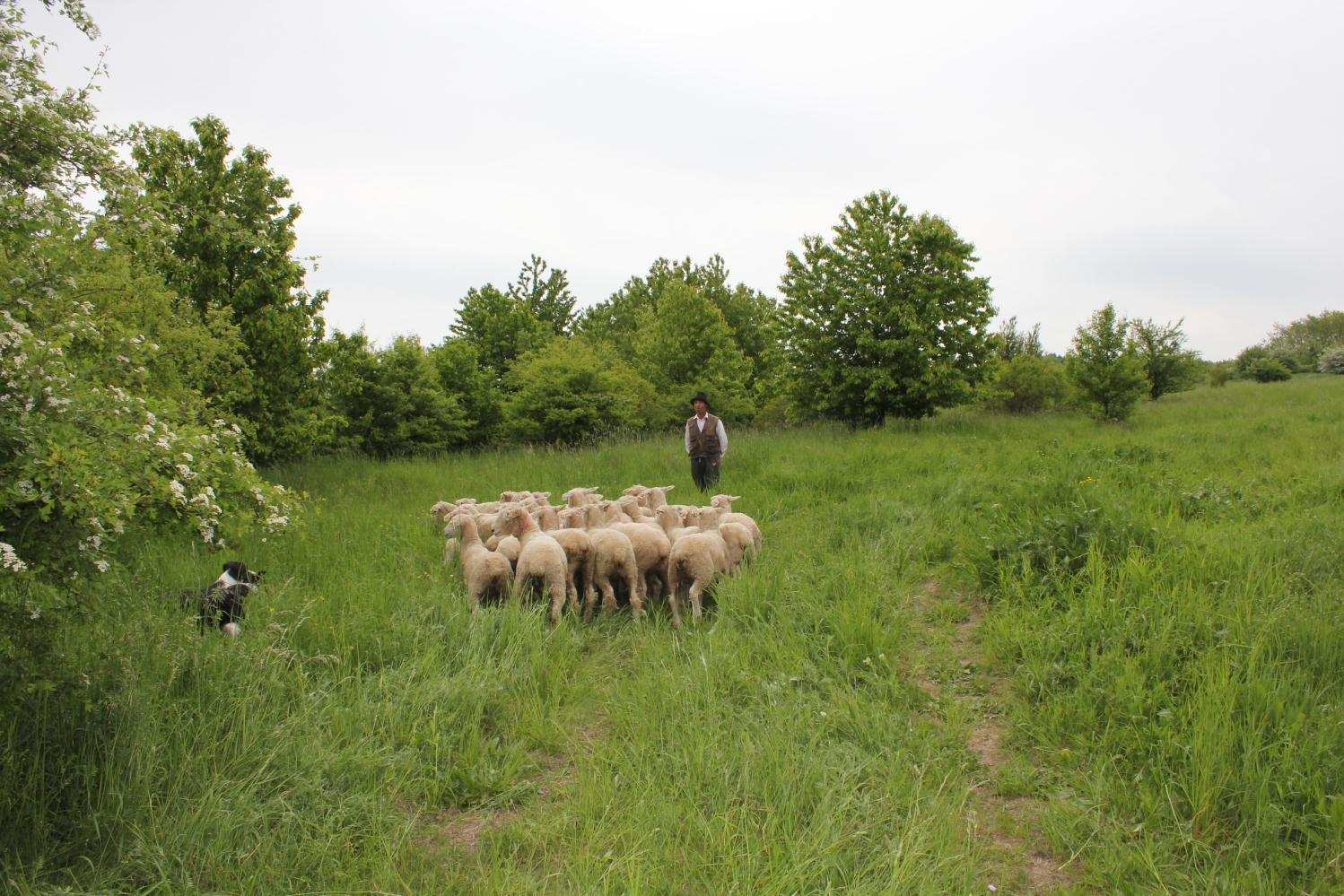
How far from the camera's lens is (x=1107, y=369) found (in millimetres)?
17828

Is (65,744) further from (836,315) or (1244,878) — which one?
(836,315)

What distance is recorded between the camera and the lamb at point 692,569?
670 cm

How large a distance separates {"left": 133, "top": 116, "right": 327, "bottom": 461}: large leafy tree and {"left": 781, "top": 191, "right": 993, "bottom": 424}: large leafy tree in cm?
1274

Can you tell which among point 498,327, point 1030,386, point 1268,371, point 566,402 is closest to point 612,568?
point 566,402

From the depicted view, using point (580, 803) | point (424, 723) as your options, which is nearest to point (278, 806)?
point (424, 723)

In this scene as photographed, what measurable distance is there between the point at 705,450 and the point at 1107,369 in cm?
1186

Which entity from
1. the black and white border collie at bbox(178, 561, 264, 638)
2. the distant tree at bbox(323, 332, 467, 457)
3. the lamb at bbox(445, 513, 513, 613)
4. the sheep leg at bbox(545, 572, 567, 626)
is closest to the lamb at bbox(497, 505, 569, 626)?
the sheep leg at bbox(545, 572, 567, 626)

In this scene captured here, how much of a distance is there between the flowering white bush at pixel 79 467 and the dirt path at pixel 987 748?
413cm

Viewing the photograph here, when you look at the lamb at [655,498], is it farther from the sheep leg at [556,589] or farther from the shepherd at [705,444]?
the sheep leg at [556,589]

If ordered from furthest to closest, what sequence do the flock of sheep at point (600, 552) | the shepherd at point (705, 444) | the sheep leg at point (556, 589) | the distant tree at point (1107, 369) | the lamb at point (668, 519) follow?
the distant tree at point (1107, 369) → the shepherd at point (705, 444) → the lamb at point (668, 519) → the flock of sheep at point (600, 552) → the sheep leg at point (556, 589)

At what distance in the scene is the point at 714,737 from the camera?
170 inches

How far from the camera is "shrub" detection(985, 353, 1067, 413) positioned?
2419cm

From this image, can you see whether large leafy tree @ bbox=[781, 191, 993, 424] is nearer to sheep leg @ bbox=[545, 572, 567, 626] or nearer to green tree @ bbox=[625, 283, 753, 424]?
green tree @ bbox=[625, 283, 753, 424]

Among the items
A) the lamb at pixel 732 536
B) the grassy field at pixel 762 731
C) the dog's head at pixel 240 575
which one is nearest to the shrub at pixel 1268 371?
the grassy field at pixel 762 731
